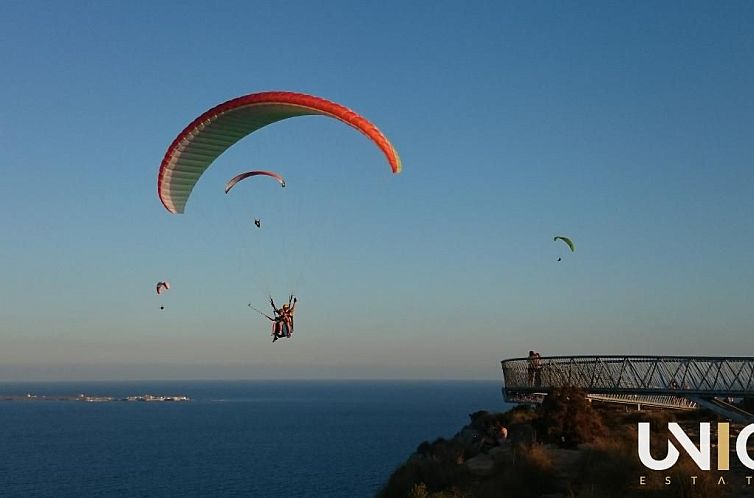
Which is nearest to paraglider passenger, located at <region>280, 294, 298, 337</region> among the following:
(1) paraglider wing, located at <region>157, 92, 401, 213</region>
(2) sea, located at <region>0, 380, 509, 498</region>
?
(1) paraglider wing, located at <region>157, 92, 401, 213</region>

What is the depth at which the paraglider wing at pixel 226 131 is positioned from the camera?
23.7 m

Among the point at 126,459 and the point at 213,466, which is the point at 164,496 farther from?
the point at 126,459

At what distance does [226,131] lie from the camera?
2564cm

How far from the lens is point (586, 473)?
19344mm

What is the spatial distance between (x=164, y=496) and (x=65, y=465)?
35.0m

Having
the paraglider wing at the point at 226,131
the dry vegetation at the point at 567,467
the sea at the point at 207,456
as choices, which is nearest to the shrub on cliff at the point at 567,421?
the dry vegetation at the point at 567,467

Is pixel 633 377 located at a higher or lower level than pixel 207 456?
higher

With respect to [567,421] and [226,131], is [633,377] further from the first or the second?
[226,131]

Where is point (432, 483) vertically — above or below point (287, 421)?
above

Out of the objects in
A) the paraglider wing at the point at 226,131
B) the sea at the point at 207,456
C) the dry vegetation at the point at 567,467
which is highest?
the paraglider wing at the point at 226,131

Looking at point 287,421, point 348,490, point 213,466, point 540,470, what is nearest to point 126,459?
point 213,466

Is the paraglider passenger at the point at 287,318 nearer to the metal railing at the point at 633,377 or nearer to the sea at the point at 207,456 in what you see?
the metal railing at the point at 633,377

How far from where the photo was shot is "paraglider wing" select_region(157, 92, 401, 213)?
2370 centimetres

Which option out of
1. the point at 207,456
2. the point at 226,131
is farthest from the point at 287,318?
the point at 207,456
